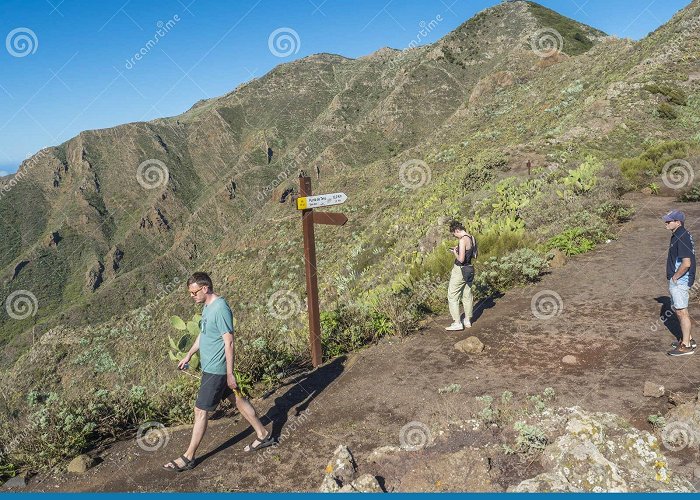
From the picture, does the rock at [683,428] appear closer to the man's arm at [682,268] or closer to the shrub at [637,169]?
the man's arm at [682,268]

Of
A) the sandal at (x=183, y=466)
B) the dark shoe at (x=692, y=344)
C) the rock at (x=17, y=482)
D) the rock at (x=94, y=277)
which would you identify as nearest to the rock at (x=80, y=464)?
the rock at (x=17, y=482)

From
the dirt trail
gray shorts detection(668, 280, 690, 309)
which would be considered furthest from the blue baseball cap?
the dirt trail

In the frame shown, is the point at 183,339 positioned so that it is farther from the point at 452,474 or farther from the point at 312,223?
the point at 452,474

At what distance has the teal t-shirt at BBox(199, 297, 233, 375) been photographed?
4555mm

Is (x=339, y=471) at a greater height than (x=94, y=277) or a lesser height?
greater

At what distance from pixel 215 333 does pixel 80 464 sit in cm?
199

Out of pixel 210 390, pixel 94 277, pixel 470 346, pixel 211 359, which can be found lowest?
pixel 94 277

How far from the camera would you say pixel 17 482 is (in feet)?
15.6

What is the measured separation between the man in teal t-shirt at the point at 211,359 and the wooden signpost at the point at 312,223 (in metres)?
1.84

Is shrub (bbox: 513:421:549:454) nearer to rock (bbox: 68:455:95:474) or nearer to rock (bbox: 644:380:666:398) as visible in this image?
rock (bbox: 644:380:666:398)

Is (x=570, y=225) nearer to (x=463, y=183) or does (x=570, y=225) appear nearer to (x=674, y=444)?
(x=674, y=444)

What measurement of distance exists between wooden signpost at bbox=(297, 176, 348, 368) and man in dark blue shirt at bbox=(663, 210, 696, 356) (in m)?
3.92

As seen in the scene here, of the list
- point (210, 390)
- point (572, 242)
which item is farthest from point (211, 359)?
point (572, 242)

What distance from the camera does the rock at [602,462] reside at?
3291 mm
